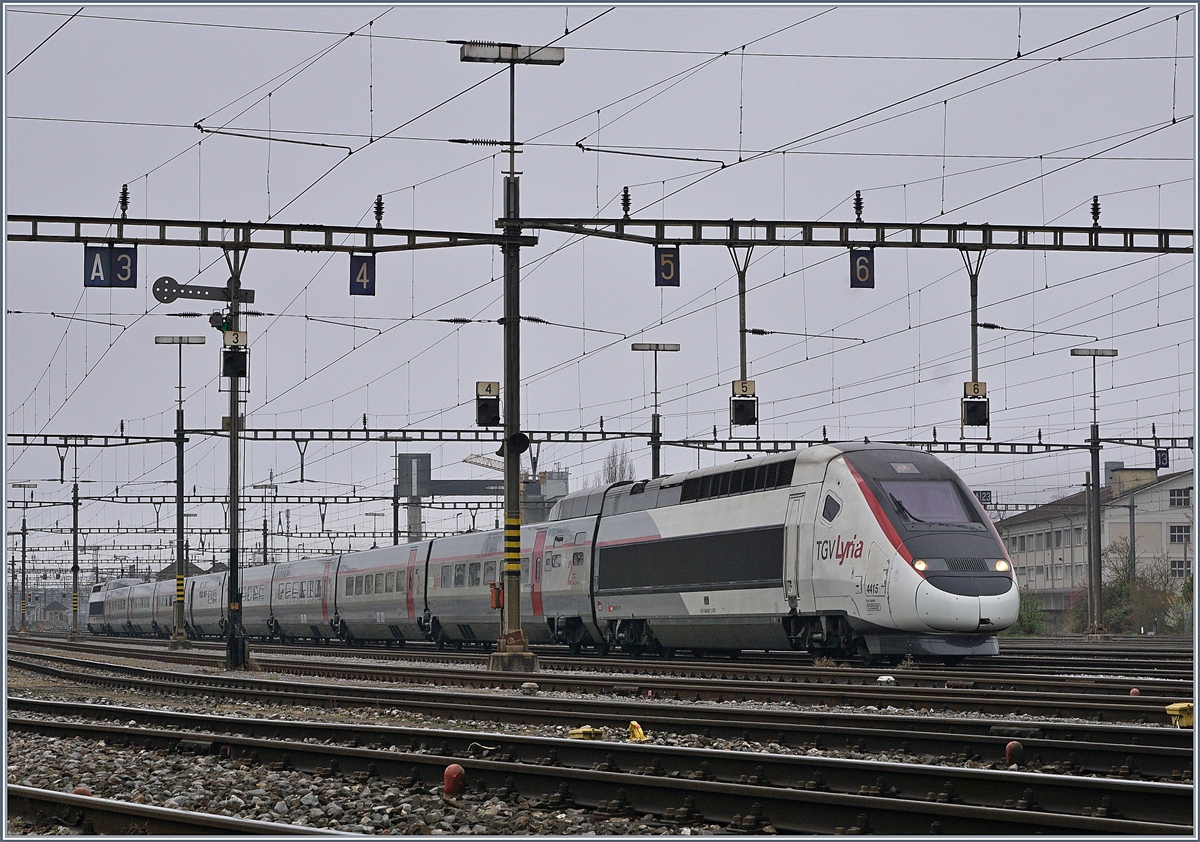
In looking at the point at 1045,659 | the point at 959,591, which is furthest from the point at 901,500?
the point at 1045,659

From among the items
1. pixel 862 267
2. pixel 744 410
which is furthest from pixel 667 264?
pixel 744 410

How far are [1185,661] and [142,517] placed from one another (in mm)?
74705

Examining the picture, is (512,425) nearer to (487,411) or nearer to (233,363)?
(487,411)

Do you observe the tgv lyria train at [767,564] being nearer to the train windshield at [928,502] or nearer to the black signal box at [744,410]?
the train windshield at [928,502]

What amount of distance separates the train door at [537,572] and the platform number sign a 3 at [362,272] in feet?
31.8

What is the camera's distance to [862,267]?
25.9 metres

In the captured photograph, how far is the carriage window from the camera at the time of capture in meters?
22.1

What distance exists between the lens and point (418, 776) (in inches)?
433

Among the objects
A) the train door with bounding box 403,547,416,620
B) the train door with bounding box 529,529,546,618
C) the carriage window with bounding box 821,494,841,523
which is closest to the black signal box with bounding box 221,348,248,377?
the train door with bounding box 529,529,546,618

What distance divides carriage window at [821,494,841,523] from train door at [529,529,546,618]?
11.5 m

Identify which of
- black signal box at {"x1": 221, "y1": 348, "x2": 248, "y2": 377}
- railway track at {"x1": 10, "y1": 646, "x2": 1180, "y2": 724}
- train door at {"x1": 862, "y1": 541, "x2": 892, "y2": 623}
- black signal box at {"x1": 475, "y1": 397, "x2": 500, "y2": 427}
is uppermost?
black signal box at {"x1": 221, "y1": 348, "x2": 248, "y2": 377}

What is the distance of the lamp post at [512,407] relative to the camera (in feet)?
78.7

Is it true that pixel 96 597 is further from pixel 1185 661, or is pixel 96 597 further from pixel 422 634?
pixel 1185 661

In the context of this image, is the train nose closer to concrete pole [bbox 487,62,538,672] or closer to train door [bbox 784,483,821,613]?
train door [bbox 784,483,821,613]
